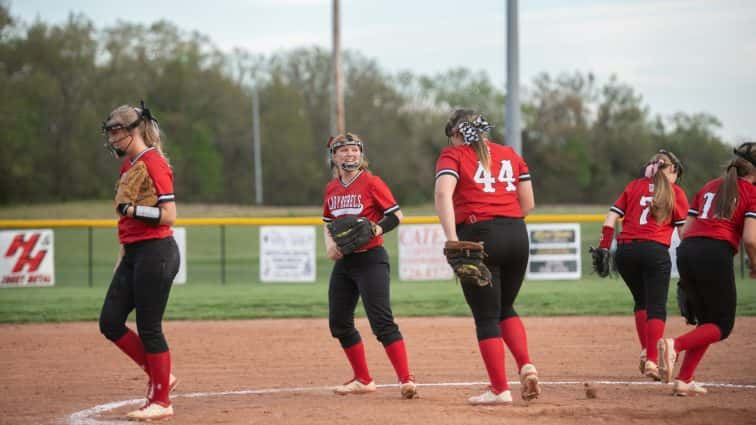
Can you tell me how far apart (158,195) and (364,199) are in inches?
68.1

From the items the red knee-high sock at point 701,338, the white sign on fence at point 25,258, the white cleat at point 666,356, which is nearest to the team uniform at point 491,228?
the white cleat at point 666,356

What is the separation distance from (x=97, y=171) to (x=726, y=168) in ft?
139

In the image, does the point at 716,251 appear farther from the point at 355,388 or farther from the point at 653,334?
the point at 355,388

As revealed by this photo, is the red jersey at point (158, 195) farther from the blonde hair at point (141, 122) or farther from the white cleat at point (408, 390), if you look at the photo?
the white cleat at point (408, 390)

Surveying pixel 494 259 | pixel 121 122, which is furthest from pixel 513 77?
pixel 121 122

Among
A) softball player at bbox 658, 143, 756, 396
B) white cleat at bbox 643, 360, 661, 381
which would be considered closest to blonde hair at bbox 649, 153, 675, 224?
softball player at bbox 658, 143, 756, 396

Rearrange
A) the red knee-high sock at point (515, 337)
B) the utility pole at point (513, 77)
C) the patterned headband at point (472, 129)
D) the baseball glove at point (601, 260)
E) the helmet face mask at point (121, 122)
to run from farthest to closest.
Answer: the utility pole at point (513, 77), the baseball glove at point (601, 260), the red knee-high sock at point (515, 337), the patterned headband at point (472, 129), the helmet face mask at point (121, 122)

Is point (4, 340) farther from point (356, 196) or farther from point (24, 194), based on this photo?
point (24, 194)

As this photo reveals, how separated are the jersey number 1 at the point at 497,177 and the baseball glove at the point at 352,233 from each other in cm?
99

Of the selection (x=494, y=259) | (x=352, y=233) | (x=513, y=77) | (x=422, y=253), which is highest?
(x=513, y=77)

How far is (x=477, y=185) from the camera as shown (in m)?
6.81

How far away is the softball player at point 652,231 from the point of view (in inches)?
327

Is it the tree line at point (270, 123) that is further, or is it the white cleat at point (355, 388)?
the tree line at point (270, 123)

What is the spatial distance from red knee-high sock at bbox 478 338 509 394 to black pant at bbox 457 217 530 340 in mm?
47
